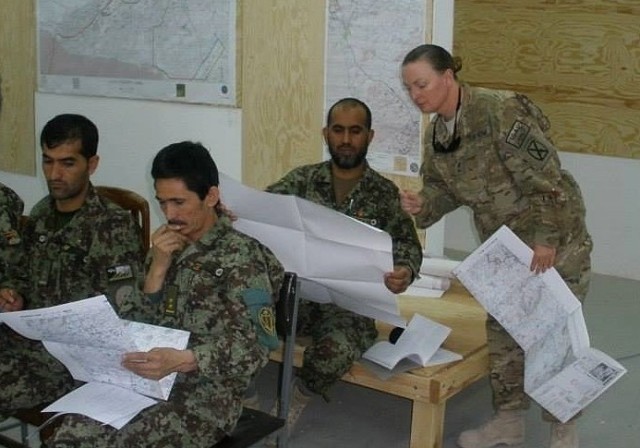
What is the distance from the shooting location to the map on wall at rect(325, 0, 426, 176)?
4086 millimetres

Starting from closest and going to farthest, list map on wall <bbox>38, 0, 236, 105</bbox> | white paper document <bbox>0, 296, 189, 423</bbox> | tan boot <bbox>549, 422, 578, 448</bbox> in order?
1. white paper document <bbox>0, 296, 189, 423</bbox>
2. tan boot <bbox>549, 422, 578, 448</bbox>
3. map on wall <bbox>38, 0, 236, 105</bbox>

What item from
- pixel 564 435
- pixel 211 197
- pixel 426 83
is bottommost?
pixel 564 435

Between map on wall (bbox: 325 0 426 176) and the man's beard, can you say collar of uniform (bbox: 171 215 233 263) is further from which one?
map on wall (bbox: 325 0 426 176)

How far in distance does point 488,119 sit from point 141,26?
2824 millimetres

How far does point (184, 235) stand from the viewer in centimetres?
234

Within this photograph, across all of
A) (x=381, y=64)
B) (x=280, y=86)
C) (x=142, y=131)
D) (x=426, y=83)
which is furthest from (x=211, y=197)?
(x=142, y=131)

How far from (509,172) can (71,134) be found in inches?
51.6

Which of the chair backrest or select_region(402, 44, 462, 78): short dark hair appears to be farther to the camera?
the chair backrest

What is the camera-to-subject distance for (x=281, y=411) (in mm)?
2490

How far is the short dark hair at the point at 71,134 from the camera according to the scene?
271 cm

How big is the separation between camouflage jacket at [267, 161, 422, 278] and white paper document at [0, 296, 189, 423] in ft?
3.87

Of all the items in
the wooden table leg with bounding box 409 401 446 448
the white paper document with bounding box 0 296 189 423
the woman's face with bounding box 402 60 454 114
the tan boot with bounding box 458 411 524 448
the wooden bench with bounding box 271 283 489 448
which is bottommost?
the tan boot with bounding box 458 411 524 448

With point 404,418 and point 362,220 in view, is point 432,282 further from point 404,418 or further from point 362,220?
point 362,220

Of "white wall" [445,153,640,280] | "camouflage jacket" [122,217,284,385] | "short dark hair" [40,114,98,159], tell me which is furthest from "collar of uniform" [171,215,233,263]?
"white wall" [445,153,640,280]
